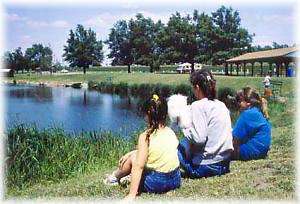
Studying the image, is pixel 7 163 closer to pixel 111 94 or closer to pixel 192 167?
pixel 192 167

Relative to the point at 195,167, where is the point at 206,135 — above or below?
above

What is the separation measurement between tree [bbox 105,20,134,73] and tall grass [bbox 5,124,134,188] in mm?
1546

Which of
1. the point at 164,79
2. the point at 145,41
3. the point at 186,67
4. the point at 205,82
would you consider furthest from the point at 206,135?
the point at 164,79

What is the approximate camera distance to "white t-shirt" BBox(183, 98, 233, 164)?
5500 mm

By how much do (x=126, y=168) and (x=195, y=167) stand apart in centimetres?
77

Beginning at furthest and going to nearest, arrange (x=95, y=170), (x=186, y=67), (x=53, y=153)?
(x=186, y=67) < (x=53, y=153) < (x=95, y=170)

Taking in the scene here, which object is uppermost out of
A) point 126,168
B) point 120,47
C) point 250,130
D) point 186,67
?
point 120,47

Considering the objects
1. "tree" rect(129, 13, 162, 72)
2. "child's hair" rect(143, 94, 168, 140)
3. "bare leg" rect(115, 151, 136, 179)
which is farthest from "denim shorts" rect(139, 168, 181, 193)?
"tree" rect(129, 13, 162, 72)

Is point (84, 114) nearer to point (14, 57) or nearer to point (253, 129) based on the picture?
point (14, 57)

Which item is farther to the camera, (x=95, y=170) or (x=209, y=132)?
(x=95, y=170)

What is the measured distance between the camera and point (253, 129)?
6438mm

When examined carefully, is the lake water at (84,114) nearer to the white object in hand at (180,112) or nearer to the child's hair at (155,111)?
the white object in hand at (180,112)

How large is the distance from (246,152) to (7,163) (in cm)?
422

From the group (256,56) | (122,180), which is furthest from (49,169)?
(256,56)
